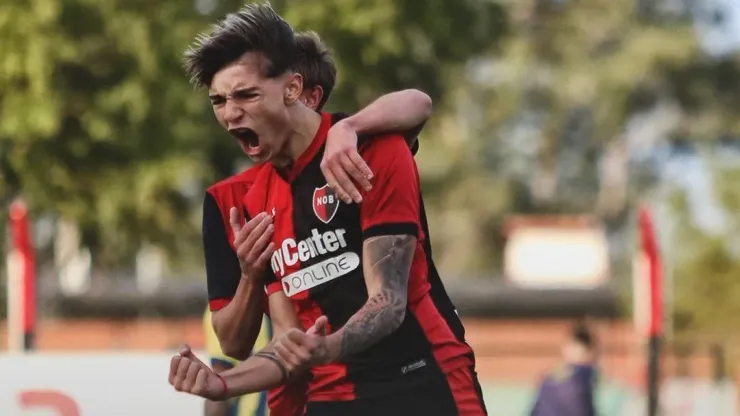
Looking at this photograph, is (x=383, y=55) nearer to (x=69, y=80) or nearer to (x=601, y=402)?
(x=69, y=80)

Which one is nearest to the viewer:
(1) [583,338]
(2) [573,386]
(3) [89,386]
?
(3) [89,386]

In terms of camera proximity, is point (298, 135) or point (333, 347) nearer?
point (333, 347)

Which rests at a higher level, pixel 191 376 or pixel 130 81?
pixel 130 81

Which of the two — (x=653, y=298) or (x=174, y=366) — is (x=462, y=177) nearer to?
(x=653, y=298)

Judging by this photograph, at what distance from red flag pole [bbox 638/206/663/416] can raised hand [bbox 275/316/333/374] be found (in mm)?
10179

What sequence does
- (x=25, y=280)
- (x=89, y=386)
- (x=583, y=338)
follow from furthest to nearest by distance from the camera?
(x=25, y=280) → (x=583, y=338) → (x=89, y=386)

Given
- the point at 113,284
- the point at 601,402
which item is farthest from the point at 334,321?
the point at 113,284

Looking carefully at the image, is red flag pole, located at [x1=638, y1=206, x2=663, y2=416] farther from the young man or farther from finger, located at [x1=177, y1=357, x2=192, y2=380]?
finger, located at [x1=177, y1=357, x2=192, y2=380]

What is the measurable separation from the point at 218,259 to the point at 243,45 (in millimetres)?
625

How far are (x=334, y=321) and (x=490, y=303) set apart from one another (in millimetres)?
31946

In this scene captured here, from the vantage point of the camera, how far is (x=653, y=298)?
14.2m

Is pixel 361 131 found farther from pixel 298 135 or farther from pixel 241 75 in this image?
pixel 241 75

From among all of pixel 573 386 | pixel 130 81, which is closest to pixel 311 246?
pixel 573 386

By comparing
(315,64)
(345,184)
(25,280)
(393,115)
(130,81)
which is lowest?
(345,184)
